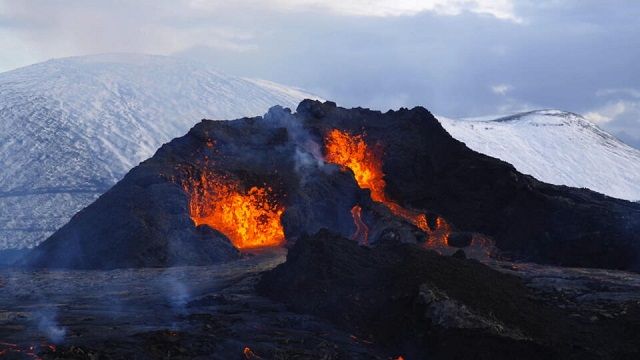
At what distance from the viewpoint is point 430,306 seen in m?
17.1

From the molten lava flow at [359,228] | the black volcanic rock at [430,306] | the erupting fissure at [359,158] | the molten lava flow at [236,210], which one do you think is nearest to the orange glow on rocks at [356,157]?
the erupting fissure at [359,158]

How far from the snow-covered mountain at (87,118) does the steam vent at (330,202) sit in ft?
39.7

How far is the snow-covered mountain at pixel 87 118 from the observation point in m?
47.8

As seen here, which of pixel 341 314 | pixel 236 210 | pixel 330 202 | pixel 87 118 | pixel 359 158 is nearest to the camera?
pixel 341 314

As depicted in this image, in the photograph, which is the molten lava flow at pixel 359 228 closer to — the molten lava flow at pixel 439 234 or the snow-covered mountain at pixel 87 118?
the molten lava flow at pixel 439 234

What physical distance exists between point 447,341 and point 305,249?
7591 mm

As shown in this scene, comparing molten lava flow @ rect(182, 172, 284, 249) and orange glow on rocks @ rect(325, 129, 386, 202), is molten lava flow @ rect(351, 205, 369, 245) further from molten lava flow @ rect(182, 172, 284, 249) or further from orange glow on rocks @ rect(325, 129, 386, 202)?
molten lava flow @ rect(182, 172, 284, 249)

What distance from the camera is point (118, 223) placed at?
105 ft

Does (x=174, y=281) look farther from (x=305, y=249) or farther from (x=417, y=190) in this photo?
(x=417, y=190)

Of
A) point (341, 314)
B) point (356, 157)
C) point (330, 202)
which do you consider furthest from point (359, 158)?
point (341, 314)

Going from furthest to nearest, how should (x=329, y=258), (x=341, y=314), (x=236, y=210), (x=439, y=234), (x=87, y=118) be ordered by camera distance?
(x=87, y=118), (x=236, y=210), (x=439, y=234), (x=329, y=258), (x=341, y=314)

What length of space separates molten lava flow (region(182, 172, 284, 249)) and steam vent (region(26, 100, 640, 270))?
0.06 metres

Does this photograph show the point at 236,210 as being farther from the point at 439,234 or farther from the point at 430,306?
the point at 430,306

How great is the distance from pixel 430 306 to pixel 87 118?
1948 inches
